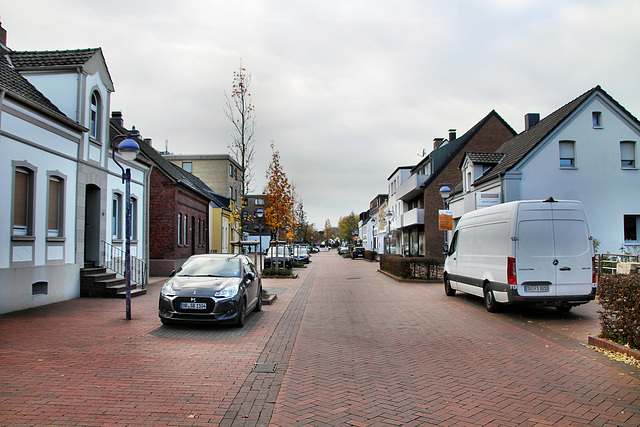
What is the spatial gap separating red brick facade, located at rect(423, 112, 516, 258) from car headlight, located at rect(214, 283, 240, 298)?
29.1 metres

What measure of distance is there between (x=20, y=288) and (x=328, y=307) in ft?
25.6

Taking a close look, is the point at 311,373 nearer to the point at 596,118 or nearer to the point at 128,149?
the point at 128,149

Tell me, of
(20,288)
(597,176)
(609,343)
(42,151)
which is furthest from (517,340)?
(597,176)

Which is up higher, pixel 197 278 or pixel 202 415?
pixel 197 278

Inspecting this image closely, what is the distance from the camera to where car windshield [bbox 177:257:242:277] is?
10.7m

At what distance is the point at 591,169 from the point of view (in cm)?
2452

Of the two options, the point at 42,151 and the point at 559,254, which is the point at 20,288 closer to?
the point at 42,151

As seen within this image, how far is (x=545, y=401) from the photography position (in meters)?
5.18

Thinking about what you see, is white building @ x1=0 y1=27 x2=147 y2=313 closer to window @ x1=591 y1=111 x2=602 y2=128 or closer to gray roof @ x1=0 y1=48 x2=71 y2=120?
gray roof @ x1=0 y1=48 x2=71 y2=120

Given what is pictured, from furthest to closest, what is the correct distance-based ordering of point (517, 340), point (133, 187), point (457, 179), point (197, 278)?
Result: point (457, 179)
point (133, 187)
point (197, 278)
point (517, 340)

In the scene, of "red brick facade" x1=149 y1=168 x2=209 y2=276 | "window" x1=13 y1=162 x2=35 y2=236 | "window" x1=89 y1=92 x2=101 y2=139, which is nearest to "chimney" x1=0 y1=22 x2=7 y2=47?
"window" x1=89 y1=92 x2=101 y2=139

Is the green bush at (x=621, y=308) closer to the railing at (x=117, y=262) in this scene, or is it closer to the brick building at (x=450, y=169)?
the railing at (x=117, y=262)

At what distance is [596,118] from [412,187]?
17.6 metres

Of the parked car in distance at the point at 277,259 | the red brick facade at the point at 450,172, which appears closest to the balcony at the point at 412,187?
the red brick facade at the point at 450,172
